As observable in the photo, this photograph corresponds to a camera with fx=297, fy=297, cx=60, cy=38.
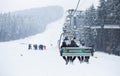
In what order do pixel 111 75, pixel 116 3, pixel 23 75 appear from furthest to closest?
pixel 116 3 → pixel 111 75 → pixel 23 75

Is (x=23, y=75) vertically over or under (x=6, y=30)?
over

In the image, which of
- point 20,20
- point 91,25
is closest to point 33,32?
point 20,20

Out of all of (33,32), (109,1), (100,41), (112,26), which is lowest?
(33,32)

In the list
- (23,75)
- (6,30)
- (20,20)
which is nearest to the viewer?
(23,75)

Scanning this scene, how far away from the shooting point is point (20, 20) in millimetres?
158500

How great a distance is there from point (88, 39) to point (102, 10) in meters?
6.83

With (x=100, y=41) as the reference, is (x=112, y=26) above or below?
above

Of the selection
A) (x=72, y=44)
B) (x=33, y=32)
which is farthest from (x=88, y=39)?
(x=33, y=32)

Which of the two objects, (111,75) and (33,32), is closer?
(111,75)

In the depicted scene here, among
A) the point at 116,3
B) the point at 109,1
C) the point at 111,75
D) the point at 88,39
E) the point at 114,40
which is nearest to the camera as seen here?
the point at 111,75

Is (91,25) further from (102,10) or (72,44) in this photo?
(72,44)

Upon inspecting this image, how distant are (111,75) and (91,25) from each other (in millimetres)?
46996

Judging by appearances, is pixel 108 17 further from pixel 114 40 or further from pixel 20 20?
pixel 20 20

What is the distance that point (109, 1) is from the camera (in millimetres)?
57312
